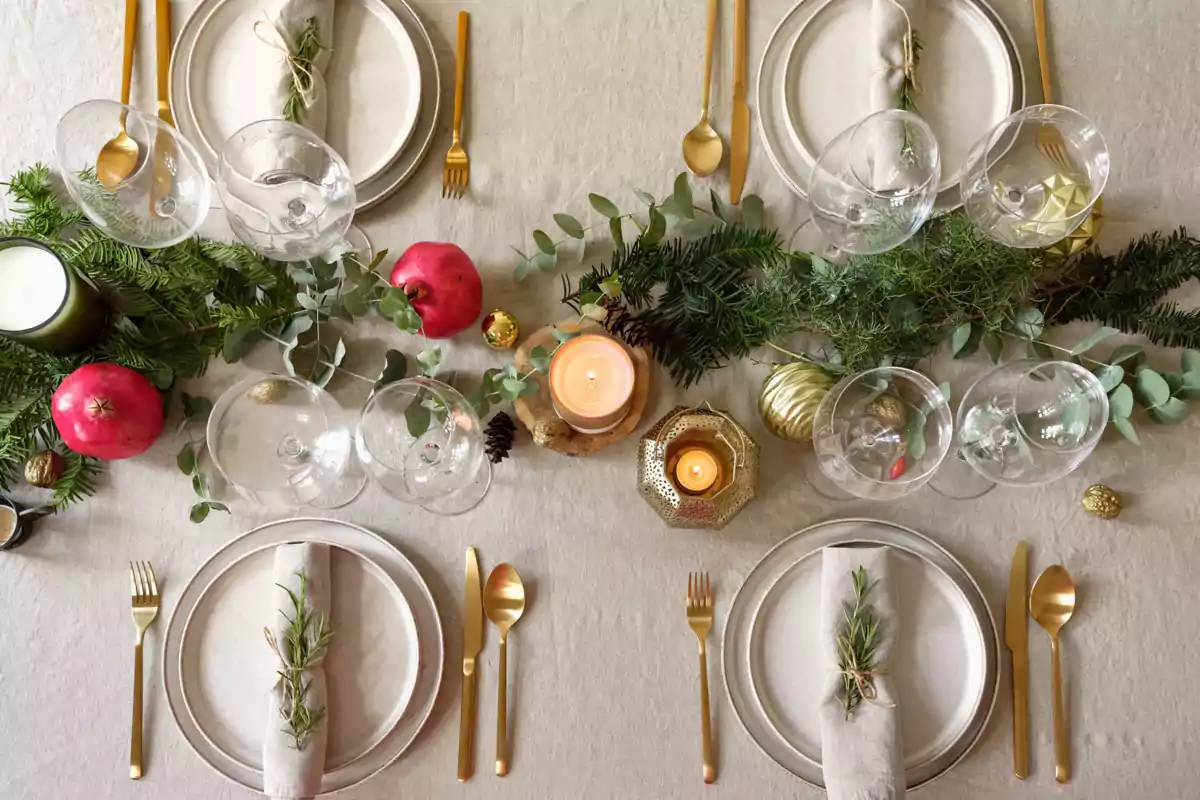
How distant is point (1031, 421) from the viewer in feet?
2.56

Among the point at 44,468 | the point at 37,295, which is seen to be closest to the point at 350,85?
the point at 37,295

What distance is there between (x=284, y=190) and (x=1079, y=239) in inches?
32.3

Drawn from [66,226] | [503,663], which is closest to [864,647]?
[503,663]

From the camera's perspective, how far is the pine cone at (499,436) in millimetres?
813

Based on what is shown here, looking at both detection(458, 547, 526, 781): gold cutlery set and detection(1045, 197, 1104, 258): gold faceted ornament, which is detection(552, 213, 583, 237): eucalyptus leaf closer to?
detection(458, 547, 526, 781): gold cutlery set

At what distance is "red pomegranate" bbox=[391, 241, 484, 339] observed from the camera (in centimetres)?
78

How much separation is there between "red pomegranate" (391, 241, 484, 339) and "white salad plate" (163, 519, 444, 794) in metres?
0.25

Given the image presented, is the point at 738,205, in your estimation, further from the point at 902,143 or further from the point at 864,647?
the point at 864,647

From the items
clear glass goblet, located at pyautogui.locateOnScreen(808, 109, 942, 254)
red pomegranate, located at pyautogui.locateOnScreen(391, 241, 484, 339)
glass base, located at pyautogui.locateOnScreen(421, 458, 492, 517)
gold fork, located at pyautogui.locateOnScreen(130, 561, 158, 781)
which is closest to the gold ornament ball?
red pomegranate, located at pyautogui.locateOnScreen(391, 241, 484, 339)

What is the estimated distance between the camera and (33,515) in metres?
0.85

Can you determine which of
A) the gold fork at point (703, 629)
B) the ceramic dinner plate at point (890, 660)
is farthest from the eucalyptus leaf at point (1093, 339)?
the gold fork at point (703, 629)

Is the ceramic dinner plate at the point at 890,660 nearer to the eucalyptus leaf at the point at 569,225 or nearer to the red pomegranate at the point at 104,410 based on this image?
the eucalyptus leaf at the point at 569,225

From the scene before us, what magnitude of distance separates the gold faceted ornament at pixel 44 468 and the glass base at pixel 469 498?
39cm

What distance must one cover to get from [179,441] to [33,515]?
0.18 m
